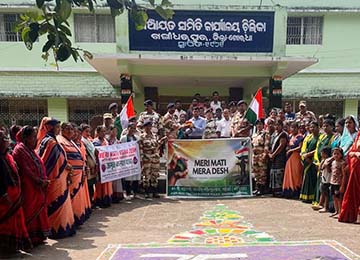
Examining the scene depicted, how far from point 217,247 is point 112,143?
142 inches

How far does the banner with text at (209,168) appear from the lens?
770 cm

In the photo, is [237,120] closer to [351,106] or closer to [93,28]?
[351,106]

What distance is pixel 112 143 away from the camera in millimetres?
7344

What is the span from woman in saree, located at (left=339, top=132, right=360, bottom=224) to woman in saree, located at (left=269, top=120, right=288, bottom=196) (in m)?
1.94

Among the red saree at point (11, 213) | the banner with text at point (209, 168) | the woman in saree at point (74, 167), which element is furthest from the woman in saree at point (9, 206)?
the banner with text at point (209, 168)

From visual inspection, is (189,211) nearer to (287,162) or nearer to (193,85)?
(287,162)

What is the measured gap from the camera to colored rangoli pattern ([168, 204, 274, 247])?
4.78 metres

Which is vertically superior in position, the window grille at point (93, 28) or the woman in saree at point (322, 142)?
the window grille at point (93, 28)

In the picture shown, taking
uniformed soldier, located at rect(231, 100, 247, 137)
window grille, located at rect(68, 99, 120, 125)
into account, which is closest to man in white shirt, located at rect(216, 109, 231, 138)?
uniformed soldier, located at rect(231, 100, 247, 137)

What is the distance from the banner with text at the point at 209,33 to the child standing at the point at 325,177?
469cm

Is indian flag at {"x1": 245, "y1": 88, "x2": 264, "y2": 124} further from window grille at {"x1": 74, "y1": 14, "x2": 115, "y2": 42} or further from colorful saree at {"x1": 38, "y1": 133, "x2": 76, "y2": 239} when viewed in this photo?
window grille at {"x1": 74, "y1": 14, "x2": 115, "y2": 42}

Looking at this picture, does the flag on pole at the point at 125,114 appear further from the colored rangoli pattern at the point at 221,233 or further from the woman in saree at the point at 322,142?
the woman in saree at the point at 322,142

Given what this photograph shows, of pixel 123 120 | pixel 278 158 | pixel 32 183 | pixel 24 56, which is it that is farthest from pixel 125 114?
pixel 24 56

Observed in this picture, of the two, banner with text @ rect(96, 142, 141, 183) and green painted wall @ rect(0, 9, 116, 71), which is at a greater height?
green painted wall @ rect(0, 9, 116, 71)
